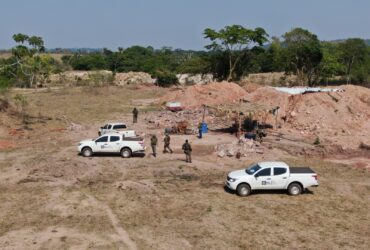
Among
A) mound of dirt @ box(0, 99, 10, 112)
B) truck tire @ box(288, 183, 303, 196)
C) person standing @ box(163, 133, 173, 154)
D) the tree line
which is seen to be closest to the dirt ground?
truck tire @ box(288, 183, 303, 196)

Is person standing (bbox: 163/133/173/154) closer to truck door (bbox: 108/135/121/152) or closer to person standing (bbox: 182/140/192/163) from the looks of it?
person standing (bbox: 182/140/192/163)

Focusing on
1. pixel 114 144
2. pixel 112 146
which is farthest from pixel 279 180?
pixel 112 146

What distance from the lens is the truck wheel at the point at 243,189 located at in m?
23.9

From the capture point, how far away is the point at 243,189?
2389cm

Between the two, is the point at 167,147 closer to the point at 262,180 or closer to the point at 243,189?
the point at 243,189

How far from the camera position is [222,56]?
80688 millimetres

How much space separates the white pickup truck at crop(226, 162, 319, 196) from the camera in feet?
78.3

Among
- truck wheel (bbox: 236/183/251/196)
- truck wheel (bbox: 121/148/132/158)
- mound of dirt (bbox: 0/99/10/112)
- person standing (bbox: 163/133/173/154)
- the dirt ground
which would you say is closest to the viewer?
the dirt ground

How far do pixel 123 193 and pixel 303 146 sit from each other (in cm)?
1736

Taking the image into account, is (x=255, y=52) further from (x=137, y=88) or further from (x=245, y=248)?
(x=245, y=248)

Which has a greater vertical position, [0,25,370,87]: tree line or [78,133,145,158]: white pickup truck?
[0,25,370,87]: tree line

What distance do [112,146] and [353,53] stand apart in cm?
7181

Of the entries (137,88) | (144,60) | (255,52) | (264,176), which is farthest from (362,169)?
(144,60)

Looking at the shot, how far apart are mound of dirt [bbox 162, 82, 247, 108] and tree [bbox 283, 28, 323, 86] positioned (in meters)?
17.1
